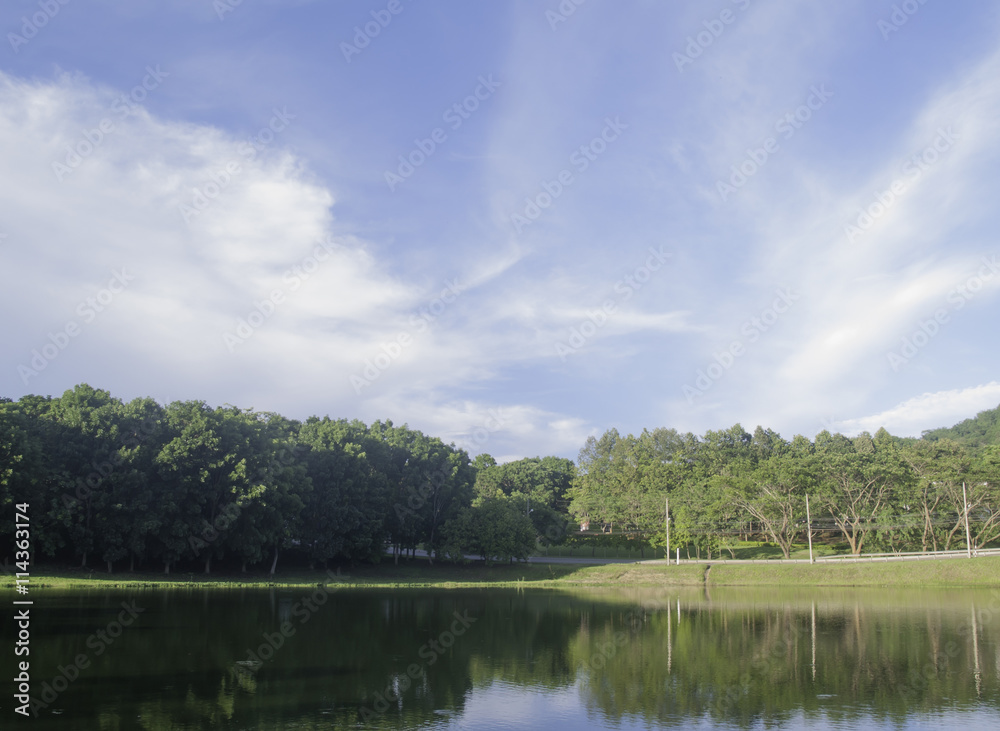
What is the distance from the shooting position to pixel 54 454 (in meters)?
52.2

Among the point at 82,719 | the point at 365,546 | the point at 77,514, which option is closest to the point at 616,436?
the point at 365,546

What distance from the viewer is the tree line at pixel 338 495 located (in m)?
51.7

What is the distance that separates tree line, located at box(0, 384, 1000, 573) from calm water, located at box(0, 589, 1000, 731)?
1297cm

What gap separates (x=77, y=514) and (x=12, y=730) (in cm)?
4295

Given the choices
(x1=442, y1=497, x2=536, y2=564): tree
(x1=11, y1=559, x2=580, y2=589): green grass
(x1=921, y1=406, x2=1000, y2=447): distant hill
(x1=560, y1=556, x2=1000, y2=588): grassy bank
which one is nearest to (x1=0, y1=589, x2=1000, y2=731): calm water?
(x1=11, y1=559, x2=580, y2=589): green grass

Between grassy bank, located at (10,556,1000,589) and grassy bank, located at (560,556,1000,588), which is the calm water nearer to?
grassy bank, located at (10,556,1000,589)

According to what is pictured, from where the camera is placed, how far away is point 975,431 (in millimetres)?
167500

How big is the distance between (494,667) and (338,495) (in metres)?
42.7

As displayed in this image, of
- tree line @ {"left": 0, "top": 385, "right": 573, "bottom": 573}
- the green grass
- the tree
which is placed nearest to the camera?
the green grass

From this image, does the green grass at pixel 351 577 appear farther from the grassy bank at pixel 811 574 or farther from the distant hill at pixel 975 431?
the distant hill at pixel 975 431

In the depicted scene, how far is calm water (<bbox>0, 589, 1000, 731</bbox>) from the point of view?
56.2ft

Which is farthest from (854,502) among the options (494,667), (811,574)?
(494,667)

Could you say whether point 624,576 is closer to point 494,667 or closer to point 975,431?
point 494,667

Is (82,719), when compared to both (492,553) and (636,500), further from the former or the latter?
(636,500)
